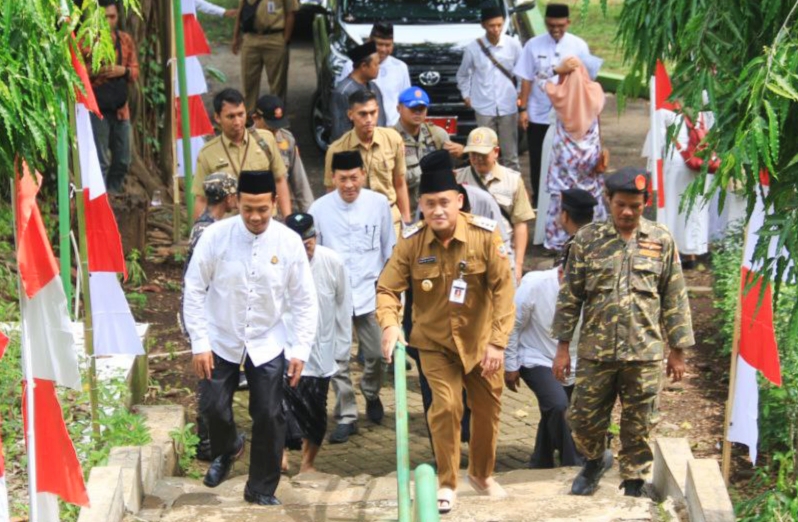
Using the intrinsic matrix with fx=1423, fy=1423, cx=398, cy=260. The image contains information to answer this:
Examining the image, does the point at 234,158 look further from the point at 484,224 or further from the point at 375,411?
the point at 484,224

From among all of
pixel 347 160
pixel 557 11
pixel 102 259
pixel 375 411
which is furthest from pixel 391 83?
pixel 102 259

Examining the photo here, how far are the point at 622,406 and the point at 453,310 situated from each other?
3.34 feet

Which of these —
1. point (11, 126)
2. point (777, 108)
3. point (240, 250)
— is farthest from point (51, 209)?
point (777, 108)

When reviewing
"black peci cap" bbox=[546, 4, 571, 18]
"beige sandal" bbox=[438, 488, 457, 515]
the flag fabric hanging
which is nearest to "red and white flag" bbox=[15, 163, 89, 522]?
"beige sandal" bbox=[438, 488, 457, 515]

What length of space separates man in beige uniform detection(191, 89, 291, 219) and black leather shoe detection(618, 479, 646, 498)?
12.0ft

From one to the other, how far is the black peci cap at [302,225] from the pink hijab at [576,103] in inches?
164

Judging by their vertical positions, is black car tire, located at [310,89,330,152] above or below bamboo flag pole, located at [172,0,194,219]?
below

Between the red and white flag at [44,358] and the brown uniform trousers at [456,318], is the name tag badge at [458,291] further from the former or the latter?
the red and white flag at [44,358]

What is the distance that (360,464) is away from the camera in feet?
29.8

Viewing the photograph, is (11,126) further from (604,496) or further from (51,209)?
(51,209)

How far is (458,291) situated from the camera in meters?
7.53

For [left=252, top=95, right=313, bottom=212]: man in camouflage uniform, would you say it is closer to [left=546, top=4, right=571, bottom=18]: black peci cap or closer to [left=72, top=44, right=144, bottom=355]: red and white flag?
[left=72, top=44, right=144, bottom=355]: red and white flag

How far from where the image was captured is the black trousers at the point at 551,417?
27.5 ft

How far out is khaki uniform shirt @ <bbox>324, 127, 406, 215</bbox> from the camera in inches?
407
